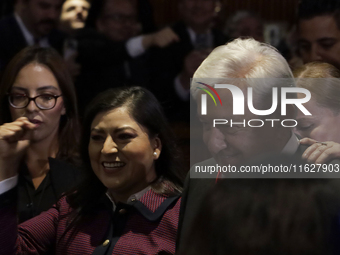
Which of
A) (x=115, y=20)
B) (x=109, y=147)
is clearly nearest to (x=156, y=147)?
(x=109, y=147)

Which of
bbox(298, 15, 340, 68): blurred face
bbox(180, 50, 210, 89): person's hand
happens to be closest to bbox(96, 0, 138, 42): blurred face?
bbox(180, 50, 210, 89): person's hand

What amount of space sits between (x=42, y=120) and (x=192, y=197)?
92 cm

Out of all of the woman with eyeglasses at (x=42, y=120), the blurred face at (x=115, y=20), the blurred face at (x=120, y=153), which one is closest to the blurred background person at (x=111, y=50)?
the blurred face at (x=115, y=20)

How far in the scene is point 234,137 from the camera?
1193 mm

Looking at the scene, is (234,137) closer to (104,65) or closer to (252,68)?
(252,68)

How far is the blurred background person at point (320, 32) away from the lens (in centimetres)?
181

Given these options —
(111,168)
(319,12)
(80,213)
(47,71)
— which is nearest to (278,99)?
(111,168)

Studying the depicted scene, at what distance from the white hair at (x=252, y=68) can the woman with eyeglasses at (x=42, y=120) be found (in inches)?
33.9

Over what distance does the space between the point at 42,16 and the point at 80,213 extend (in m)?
1.32

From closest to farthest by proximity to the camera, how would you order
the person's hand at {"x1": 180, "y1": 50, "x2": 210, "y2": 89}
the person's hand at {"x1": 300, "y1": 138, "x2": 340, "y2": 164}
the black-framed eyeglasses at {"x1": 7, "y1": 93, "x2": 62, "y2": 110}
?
the person's hand at {"x1": 300, "y1": 138, "x2": 340, "y2": 164} < the black-framed eyeglasses at {"x1": 7, "y1": 93, "x2": 62, "y2": 110} < the person's hand at {"x1": 180, "y1": 50, "x2": 210, "y2": 89}

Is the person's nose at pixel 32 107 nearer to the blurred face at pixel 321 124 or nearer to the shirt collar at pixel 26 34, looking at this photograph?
the shirt collar at pixel 26 34

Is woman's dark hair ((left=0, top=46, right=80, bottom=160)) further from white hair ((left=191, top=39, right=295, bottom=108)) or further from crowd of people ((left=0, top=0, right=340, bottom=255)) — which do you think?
white hair ((left=191, top=39, right=295, bottom=108))

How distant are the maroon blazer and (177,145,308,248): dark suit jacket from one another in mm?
198

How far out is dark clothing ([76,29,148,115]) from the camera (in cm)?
244
